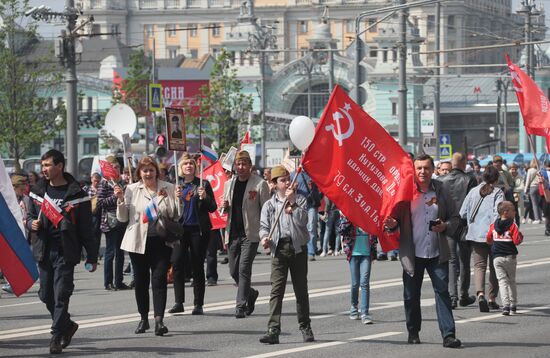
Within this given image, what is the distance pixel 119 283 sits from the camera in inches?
752

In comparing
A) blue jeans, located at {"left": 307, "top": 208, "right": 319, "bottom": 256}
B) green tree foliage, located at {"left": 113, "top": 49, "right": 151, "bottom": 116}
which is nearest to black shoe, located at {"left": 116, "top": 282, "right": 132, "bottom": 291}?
blue jeans, located at {"left": 307, "top": 208, "right": 319, "bottom": 256}

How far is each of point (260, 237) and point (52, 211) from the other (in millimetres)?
1984

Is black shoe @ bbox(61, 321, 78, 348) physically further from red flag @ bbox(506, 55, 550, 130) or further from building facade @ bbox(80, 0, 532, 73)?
building facade @ bbox(80, 0, 532, 73)

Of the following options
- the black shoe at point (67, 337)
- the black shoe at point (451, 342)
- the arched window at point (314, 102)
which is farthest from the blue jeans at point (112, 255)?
the arched window at point (314, 102)

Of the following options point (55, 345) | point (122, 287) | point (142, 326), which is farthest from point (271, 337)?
point (122, 287)

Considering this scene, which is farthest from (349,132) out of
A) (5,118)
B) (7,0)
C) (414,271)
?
(5,118)

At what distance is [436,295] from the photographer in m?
12.7

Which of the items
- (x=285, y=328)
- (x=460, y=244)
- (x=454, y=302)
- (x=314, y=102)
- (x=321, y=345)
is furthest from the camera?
(x=314, y=102)

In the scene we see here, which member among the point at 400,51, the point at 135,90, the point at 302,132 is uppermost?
the point at 135,90

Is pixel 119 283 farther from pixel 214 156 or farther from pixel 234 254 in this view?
pixel 234 254

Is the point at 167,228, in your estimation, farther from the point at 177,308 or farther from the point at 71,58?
the point at 71,58

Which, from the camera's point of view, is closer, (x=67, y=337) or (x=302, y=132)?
(x=67, y=337)

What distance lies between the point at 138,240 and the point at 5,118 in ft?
119

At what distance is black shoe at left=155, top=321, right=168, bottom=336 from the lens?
13398 millimetres
